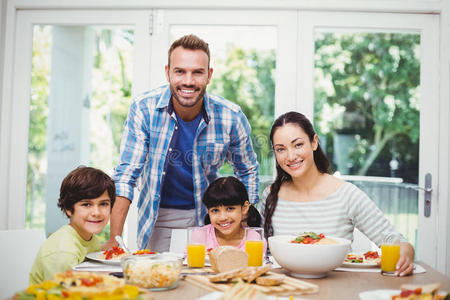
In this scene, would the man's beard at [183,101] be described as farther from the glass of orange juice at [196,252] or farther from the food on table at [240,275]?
the food on table at [240,275]

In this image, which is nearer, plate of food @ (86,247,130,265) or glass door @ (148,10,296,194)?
plate of food @ (86,247,130,265)

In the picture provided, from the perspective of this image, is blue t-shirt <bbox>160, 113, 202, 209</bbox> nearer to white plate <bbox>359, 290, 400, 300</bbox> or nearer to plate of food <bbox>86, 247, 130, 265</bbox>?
plate of food <bbox>86, 247, 130, 265</bbox>

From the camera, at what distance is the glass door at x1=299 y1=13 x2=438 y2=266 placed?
322 cm

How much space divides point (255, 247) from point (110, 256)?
48 cm

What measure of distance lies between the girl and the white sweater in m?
0.17

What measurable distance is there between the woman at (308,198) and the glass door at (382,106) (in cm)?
118

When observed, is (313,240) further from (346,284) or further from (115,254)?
(115,254)

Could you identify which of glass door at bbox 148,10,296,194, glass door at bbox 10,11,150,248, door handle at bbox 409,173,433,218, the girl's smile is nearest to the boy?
the girl's smile

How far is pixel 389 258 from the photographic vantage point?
1488mm

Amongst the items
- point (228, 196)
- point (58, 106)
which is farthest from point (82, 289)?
point (58, 106)

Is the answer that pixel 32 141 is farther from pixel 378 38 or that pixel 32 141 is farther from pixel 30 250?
pixel 378 38

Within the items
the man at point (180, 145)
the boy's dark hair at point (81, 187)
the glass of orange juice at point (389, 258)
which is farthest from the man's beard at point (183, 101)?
the glass of orange juice at point (389, 258)

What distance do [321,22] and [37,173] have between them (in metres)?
2.26

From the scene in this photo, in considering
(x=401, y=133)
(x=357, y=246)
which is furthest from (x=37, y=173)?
(x=401, y=133)
